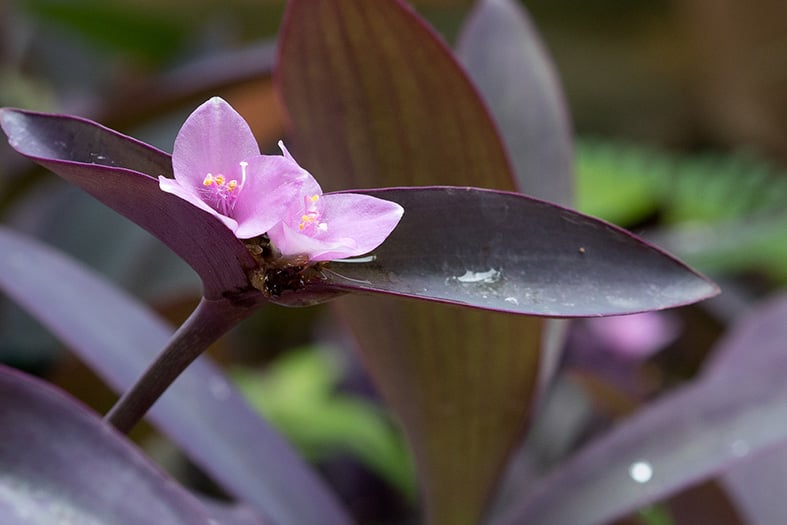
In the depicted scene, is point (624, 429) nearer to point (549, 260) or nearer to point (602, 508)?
point (602, 508)

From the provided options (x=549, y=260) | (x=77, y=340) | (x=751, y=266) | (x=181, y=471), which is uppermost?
(x=751, y=266)

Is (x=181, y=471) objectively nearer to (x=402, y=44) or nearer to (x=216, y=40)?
(x=402, y=44)

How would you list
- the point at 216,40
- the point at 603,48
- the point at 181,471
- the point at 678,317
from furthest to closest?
the point at 603,48
the point at 216,40
the point at 678,317
the point at 181,471

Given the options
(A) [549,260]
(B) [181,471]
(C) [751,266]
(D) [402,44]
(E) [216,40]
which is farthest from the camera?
(E) [216,40]

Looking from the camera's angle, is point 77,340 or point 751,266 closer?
point 77,340

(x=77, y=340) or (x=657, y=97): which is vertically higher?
(x=657, y=97)

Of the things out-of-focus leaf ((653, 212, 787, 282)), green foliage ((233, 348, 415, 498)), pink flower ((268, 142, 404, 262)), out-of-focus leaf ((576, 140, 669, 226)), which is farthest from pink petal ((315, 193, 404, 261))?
out-of-focus leaf ((576, 140, 669, 226))

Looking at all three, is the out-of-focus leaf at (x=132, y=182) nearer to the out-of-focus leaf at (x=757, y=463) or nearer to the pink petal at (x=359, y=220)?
the pink petal at (x=359, y=220)

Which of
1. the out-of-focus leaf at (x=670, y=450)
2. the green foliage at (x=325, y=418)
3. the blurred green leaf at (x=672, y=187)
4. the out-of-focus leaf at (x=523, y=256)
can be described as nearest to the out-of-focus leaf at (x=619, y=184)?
the blurred green leaf at (x=672, y=187)

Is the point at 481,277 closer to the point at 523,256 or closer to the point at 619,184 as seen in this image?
the point at 523,256

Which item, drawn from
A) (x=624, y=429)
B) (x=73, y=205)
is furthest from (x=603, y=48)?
(x=624, y=429)
